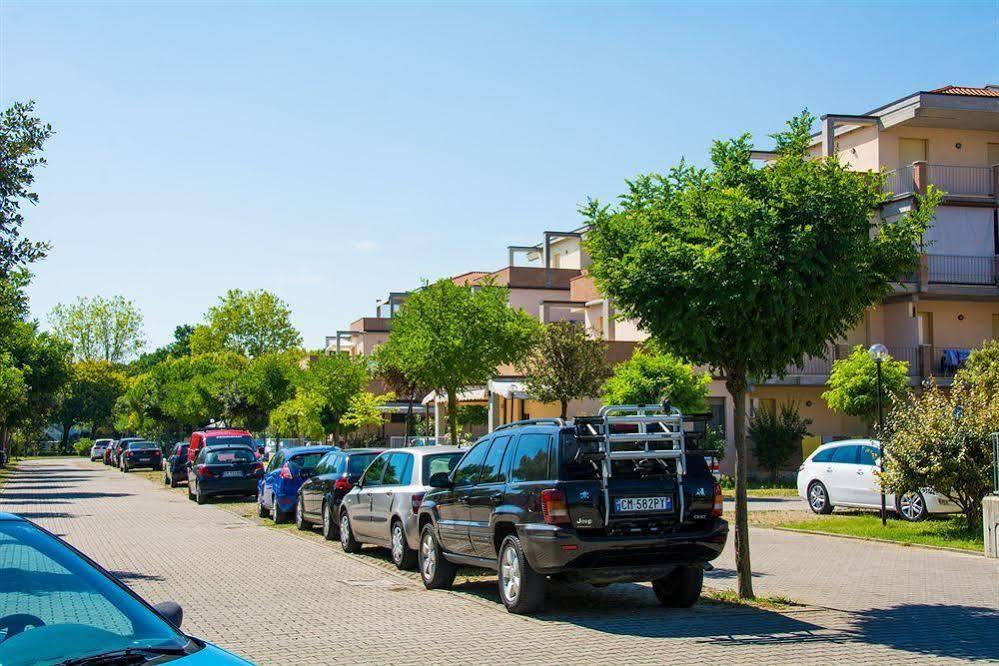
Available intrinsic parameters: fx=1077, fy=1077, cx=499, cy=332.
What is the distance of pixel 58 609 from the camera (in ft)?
15.0

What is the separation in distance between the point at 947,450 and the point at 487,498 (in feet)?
32.1

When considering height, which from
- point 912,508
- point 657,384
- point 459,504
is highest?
point 657,384

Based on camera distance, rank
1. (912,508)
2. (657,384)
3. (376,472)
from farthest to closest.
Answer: (657,384), (912,508), (376,472)

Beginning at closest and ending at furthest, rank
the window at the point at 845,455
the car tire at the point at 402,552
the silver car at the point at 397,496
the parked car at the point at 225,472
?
the silver car at the point at 397,496, the car tire at the point at 402,552, the window at the point at 845,455, the parked car at the point at 225,472

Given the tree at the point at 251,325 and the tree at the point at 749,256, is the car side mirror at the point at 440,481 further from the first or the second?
the tree at the point at 251,325

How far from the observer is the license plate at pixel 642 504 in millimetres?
10312

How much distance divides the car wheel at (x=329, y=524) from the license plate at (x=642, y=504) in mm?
9781

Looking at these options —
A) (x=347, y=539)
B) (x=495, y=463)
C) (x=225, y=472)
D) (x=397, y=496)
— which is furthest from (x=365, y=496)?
(x=225, y=472)

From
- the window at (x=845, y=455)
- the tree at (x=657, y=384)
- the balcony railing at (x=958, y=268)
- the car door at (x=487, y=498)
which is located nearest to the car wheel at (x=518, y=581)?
the car door at (x=487, y=498)

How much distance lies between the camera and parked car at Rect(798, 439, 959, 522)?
20828 mm

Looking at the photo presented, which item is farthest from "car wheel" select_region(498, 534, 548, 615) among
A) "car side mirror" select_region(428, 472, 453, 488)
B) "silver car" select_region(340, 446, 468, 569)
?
"silver car" select_region(340, 446, 468, 569)

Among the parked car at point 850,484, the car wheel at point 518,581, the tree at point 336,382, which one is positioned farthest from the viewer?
the tree at point 336,382

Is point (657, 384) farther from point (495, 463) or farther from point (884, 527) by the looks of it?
point (495, 463)

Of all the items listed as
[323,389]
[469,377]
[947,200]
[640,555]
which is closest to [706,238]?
[640,555]
